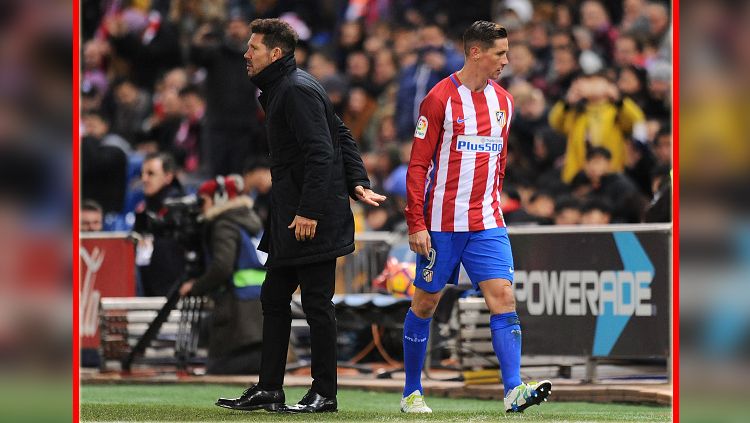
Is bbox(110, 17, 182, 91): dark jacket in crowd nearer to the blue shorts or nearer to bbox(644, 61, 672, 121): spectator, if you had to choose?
bbox(644, 61, 672, 121): spectator

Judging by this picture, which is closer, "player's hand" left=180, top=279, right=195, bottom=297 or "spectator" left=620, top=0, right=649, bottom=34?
"player's hand" left=180, top=279, right=195, bottom=297

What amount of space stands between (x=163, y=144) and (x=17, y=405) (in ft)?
50.3

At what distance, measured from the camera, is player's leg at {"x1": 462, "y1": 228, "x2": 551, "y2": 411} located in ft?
26.4

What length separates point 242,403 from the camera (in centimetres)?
810

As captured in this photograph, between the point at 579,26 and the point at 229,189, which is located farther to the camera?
the point at 579,26

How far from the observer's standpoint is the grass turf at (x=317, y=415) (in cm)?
782

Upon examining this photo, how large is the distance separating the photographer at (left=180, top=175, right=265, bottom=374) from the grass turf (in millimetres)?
743

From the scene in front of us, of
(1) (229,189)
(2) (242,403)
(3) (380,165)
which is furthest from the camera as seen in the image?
(3) (380,165)

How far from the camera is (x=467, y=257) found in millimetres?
→ 8320

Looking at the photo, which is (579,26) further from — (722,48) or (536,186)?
(722,48)

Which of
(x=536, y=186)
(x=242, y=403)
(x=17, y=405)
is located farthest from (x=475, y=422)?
(x=536, y=186)

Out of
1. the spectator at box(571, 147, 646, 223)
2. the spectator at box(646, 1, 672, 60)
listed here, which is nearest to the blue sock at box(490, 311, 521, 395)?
the spectator at box(571, 147, 646, 223)

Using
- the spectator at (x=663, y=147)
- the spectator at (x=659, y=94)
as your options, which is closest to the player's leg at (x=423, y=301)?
the spectator at (x=663, y=147)

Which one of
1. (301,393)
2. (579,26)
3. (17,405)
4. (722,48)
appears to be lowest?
(301,393)
